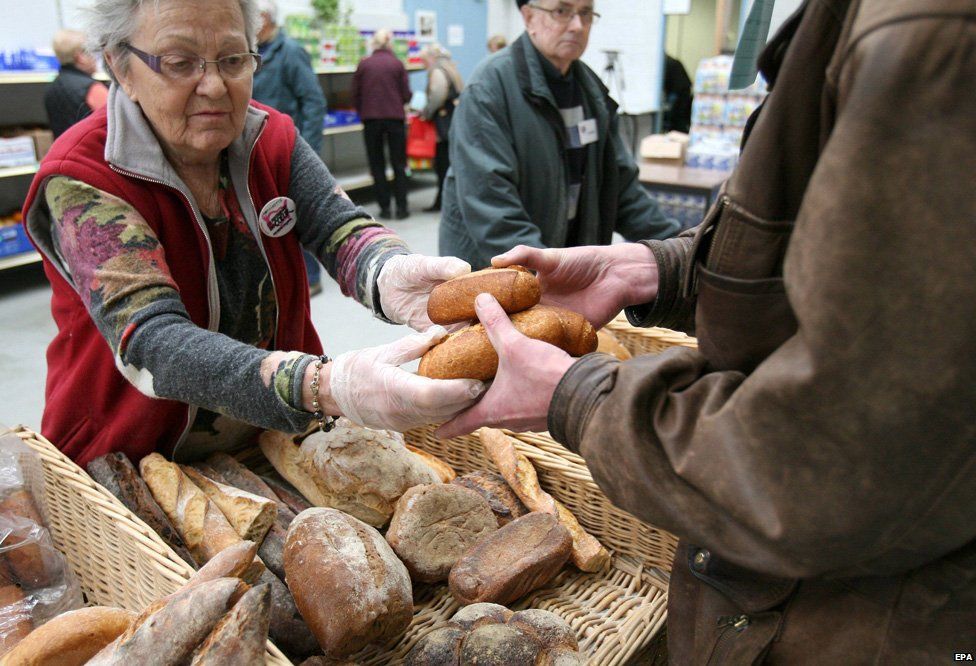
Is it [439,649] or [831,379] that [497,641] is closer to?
[439,649]

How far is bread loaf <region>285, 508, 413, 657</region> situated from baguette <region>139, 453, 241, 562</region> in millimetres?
151

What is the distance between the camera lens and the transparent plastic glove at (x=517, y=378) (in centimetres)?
99

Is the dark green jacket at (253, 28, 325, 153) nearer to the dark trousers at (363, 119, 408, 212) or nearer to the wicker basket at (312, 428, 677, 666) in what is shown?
the dark trousers at (363, 119, 408, 212)

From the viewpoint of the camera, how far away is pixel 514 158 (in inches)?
101

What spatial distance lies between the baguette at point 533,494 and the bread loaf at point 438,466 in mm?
106

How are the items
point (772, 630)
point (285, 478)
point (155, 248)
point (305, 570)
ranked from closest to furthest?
point (772, 630), point (305, 570), point (155, 248), point (285, 478)

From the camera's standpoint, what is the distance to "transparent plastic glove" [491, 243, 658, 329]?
1.41 m

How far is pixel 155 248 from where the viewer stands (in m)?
1.41

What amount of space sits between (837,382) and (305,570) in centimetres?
93

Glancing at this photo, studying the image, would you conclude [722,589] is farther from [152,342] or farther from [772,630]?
[152,342]

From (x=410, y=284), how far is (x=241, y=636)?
884 millimetres

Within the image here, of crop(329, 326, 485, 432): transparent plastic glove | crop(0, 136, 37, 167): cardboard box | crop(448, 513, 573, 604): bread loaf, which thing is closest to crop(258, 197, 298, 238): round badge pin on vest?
crop(329, 326, 485, 432): transparent plastic glove

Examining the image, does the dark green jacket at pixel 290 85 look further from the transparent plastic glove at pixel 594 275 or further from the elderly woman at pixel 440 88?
the transparent plastic glove at pixel 594 275

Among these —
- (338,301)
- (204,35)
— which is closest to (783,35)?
(204,35)
